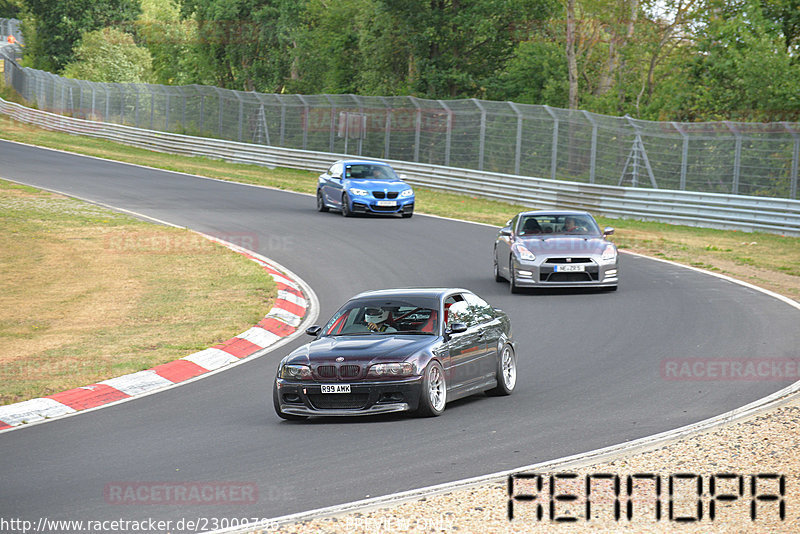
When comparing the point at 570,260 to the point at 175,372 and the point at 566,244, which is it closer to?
the point at 566,244

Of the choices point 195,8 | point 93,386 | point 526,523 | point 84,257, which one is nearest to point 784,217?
point 84,257

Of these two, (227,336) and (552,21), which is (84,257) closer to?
(227,336)

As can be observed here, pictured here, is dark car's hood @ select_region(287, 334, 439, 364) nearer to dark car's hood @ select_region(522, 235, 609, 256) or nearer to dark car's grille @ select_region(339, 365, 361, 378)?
dark car's grille @ select_region(339, 365, 361, 378)

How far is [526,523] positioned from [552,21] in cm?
5190

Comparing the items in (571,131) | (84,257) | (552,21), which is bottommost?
(84,257)

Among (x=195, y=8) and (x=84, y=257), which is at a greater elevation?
(x=195, y=8)

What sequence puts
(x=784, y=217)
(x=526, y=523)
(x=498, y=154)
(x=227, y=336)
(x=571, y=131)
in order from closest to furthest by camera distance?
(x=526, y=523)
(x=227, y=336)
(x=784, y=217)
(x=571, y=131)
(x=498, y=154)

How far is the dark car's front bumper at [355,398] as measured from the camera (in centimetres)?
1002

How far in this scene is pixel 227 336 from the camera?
49.6 feet

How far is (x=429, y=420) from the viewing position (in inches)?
399

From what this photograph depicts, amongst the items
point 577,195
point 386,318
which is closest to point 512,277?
point 386,318

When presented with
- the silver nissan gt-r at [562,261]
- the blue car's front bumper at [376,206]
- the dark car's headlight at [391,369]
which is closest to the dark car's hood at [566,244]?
the silver nissan gt-r at [562,261]

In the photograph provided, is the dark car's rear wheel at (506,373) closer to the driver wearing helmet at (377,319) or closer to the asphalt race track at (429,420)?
the asphalt race track at (429,420)

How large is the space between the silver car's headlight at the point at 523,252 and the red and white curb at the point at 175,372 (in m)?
3.68
